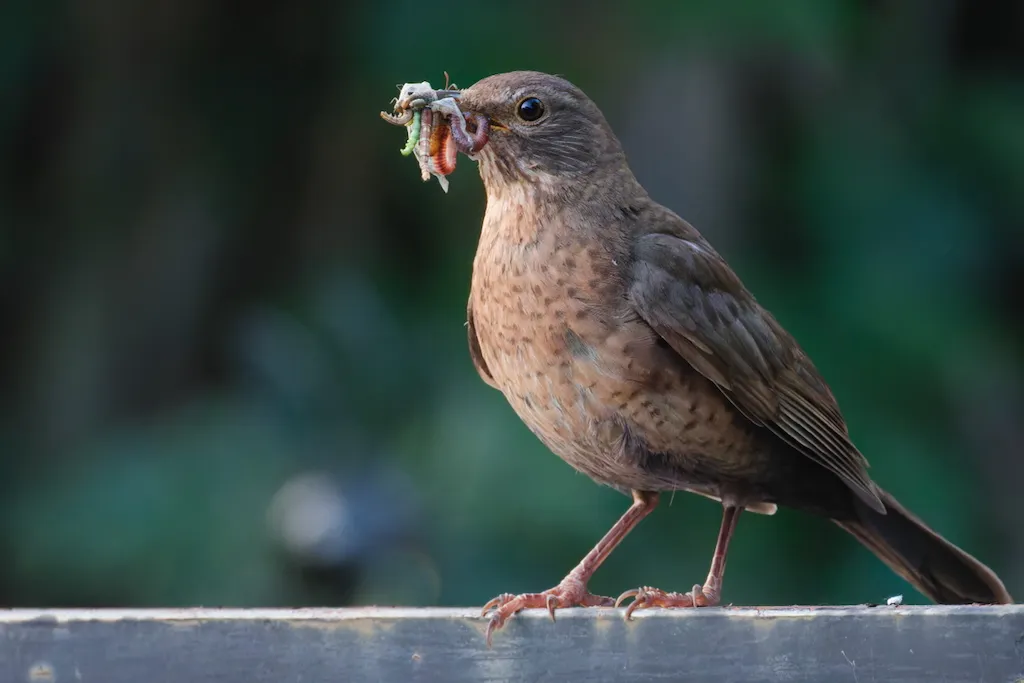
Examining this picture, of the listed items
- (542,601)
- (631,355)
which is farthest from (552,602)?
(631,355)

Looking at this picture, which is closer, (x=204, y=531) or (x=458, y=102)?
(x=458, y=102)

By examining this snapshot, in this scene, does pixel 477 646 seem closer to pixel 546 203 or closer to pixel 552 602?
pixel 552 602

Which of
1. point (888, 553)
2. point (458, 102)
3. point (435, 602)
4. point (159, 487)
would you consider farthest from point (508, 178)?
point (159, 487)

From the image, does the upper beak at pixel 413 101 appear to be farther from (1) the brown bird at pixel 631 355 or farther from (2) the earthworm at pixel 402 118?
(1) the brown bird at pixel 631 355

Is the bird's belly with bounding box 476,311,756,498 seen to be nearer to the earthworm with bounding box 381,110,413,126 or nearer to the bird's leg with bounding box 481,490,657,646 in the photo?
the bird's leg with bounding box 481,490,657,646

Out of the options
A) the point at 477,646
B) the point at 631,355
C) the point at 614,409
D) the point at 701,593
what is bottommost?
the point at 701,593

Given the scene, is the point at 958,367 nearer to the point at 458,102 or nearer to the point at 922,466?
the point at 922,466

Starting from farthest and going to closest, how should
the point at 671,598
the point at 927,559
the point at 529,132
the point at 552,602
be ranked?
the point at 927,559 → the point at 529,132 → the point at 671,598 → the point at 552,602
